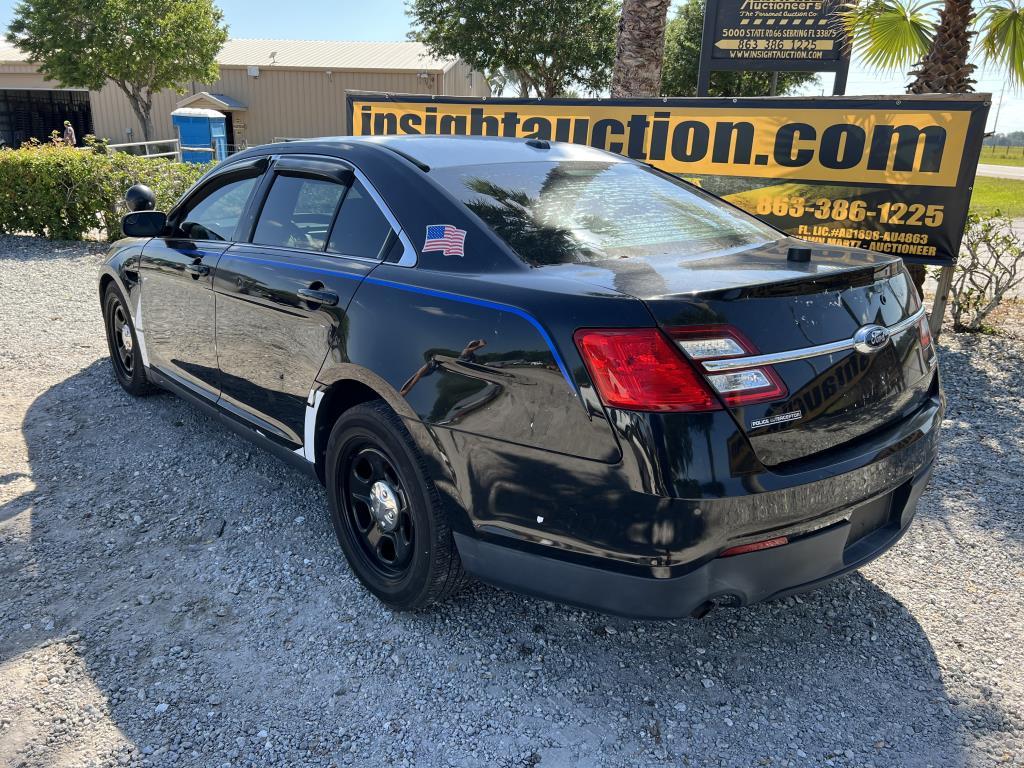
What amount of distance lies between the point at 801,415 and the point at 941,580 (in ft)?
4.92

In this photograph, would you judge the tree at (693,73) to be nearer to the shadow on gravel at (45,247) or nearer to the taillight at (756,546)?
the shadow on gravel at (45,247)

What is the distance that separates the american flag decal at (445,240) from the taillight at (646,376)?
74 cm

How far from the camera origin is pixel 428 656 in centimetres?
263

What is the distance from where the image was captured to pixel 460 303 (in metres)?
2.37

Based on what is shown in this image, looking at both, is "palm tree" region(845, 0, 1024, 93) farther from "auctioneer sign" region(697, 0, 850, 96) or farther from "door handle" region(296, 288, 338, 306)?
"door handle" region(296, 288, 338, 306)

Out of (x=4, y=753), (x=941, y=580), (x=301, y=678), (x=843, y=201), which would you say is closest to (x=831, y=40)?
(x=843, y=201)

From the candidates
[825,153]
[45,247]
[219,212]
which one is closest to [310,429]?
[219,212]

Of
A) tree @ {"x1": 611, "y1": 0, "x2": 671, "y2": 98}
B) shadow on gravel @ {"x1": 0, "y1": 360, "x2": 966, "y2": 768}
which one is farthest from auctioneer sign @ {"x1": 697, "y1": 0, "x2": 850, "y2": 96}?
shadow on gravel @ {"x1": 0, "y1": 360, "x2": 966, "y2": 768}

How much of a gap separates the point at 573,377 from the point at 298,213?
1.77m

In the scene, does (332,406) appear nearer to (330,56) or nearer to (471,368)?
(471,368)

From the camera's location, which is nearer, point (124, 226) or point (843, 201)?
→ point (124, 226)

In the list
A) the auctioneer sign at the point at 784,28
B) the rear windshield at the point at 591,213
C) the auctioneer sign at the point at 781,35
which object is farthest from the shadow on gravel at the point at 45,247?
the rear windshield at the point at 591,213

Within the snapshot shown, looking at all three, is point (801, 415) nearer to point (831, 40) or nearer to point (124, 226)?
point (124, 226)

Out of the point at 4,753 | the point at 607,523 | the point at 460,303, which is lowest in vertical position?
the point at 4,753
